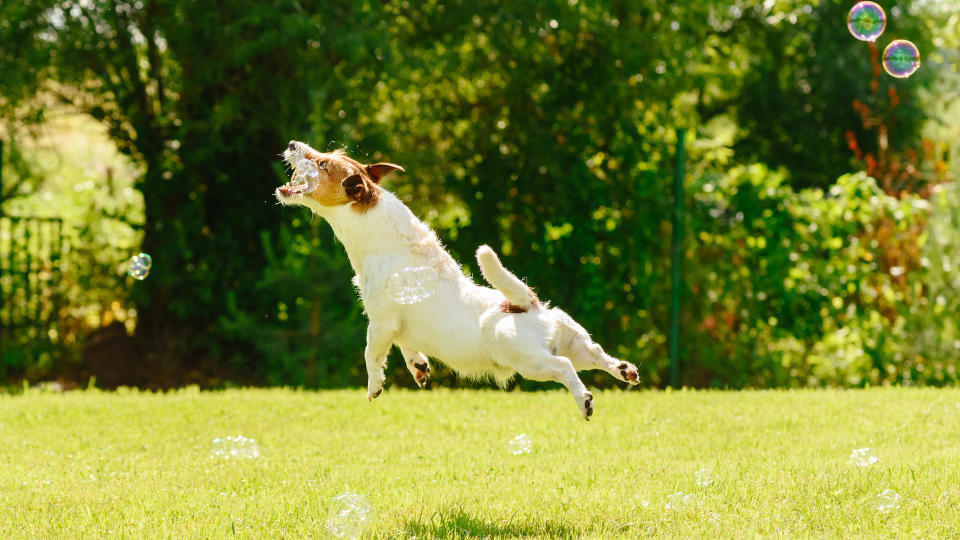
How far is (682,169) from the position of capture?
11.5 metres

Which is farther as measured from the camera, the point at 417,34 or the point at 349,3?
the point at 417,34

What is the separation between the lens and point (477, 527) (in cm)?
513

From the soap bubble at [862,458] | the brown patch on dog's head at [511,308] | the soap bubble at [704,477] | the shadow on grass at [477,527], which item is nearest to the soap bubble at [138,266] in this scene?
the shadow on grass at [477,527]

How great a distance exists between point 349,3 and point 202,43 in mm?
1653

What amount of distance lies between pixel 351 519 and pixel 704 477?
216 centimetres

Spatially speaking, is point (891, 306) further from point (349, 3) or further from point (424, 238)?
point (424, 238)

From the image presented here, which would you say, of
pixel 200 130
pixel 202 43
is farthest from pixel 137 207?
pixel 202 43

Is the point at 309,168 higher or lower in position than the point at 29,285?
higher

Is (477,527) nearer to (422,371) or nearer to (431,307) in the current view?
(422,371)

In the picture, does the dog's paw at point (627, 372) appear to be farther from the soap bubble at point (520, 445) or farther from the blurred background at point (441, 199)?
the blurred background at point (441, 199)

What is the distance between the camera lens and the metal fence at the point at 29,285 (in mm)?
11867

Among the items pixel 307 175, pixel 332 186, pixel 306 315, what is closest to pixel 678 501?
pixel 332 186

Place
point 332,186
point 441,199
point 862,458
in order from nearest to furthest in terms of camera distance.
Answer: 1. point 332,186
2. point 862,458
3. point 441,199

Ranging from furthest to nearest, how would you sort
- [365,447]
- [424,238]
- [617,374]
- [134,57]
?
[134,57]
[365,447]
[424,238]
[617,374]
